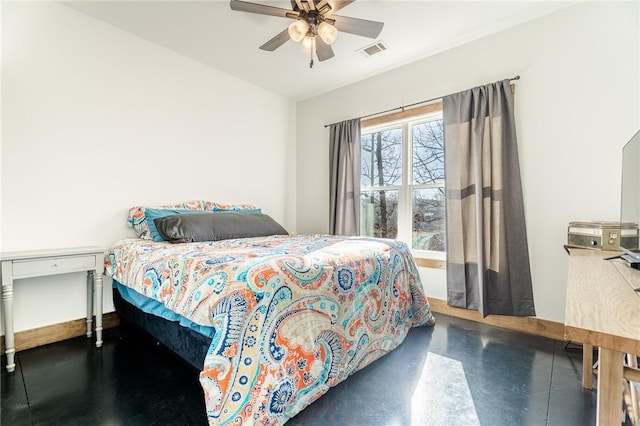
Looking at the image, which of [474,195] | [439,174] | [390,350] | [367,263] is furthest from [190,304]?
[439,174]

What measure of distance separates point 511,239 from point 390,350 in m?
1.31

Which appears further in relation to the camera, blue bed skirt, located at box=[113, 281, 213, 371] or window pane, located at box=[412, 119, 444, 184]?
window pane, located at box=[412, 119, 444, 184]

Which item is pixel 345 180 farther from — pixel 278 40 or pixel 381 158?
pixel 278 40

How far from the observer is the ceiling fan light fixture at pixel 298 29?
1899mm

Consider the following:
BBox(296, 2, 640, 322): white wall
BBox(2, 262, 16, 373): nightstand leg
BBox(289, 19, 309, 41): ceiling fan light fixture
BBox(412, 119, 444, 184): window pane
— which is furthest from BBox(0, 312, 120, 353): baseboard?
BBox(296, 2, 640, 322): white wall

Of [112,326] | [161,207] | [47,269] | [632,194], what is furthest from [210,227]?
[632,194]

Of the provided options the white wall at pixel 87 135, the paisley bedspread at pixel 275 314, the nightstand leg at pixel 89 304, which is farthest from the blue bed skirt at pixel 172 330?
the white wall at pixel 87 135

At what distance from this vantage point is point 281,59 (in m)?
2.95

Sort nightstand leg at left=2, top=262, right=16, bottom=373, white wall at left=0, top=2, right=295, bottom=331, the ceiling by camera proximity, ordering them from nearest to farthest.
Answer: nightstand leg at left=2, top=262, right=16, bottom=373 < white wall at left=0, top=2, right=295, bottom=331 < the ceiling

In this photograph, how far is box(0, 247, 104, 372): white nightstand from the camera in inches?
67.2

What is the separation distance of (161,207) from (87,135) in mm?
769

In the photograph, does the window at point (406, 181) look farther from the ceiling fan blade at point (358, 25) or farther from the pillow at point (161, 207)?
the pillow at point (161, 207)

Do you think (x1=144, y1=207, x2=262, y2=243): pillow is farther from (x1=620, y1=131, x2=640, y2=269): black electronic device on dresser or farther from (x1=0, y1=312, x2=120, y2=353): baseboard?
(x1=620, y1=131, x2=640, y2=269): black electronic device on dresser

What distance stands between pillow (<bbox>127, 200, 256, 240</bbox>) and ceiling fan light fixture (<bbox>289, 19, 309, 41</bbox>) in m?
1.75
